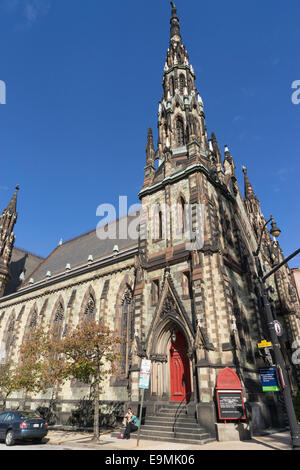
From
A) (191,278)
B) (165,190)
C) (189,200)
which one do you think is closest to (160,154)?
(165,190)

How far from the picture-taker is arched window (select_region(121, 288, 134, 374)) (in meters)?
20.9

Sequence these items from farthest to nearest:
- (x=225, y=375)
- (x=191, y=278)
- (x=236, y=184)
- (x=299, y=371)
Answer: (x=236, y=184) → (x=299, y=371) → (x=191, y=278) → (x=225, y=375)

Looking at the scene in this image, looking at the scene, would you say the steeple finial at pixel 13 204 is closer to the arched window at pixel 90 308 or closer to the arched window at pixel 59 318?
the arched window at pixel 59 318

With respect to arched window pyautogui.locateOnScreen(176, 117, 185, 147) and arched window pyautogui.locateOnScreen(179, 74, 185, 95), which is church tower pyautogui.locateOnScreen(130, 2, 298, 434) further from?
arched window pyautogui.locateOnScreen(179, 74, 185, 95)

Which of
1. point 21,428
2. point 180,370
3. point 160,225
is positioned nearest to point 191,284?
point 180,370

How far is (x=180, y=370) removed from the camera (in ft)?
Result: 54.9

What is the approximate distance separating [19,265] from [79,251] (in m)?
15.9

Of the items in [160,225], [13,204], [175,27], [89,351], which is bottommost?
[89,351]

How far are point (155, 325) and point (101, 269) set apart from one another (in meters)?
10.0

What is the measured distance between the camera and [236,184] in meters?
28.9

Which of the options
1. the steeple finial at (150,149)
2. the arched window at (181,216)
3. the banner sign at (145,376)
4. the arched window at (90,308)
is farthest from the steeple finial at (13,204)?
the banner sign at (145,376)

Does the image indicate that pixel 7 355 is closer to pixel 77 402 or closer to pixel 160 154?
pixel 77 402

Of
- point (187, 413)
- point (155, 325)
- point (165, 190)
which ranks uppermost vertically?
point (165, 190)

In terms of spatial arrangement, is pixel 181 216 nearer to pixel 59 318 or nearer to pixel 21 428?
pixel 21 428
